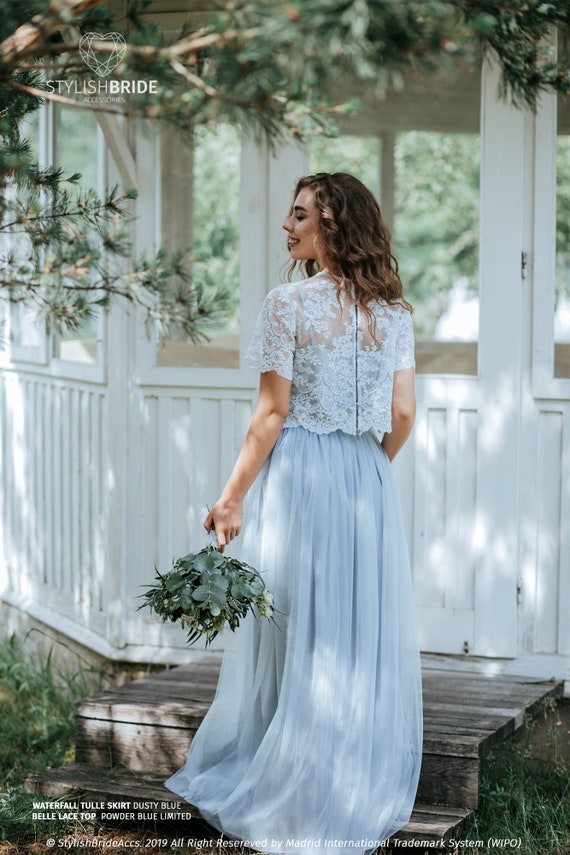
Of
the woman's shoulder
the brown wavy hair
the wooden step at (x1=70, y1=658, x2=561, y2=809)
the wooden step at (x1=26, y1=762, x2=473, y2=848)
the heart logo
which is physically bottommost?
the wooden step at (x1=26, y1=762, x2=473, y2=848)

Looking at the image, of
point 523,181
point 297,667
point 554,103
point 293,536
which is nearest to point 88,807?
point 297,667

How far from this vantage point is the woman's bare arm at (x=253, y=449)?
3088mm

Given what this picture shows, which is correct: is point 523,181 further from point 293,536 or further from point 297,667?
point 297,667

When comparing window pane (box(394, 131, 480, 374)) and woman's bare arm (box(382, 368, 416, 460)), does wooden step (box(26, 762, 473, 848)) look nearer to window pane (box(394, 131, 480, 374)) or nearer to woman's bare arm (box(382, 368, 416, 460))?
woman's bare arm (box(382, 368, 416, 460))

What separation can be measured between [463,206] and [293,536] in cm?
1163

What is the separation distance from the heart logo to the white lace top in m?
0.76

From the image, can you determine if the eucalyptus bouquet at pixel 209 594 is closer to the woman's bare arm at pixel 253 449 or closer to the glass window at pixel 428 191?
the woman's bare arm at pixel 253 449

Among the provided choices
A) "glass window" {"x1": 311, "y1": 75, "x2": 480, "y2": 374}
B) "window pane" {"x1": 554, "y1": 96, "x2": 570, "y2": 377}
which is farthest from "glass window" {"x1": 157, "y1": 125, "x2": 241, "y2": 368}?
"window pane" {"x1": 554, "y1": 96, "x2": 570, "y2": 377}

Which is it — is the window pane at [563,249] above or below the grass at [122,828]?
above

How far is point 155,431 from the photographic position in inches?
176

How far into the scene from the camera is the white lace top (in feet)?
10.1

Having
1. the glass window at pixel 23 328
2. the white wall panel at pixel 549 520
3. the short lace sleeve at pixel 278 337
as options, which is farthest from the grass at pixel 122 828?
the glass window at pixel 23 328

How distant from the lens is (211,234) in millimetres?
9414

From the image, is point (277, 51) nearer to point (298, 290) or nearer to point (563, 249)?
point (298, 290)
